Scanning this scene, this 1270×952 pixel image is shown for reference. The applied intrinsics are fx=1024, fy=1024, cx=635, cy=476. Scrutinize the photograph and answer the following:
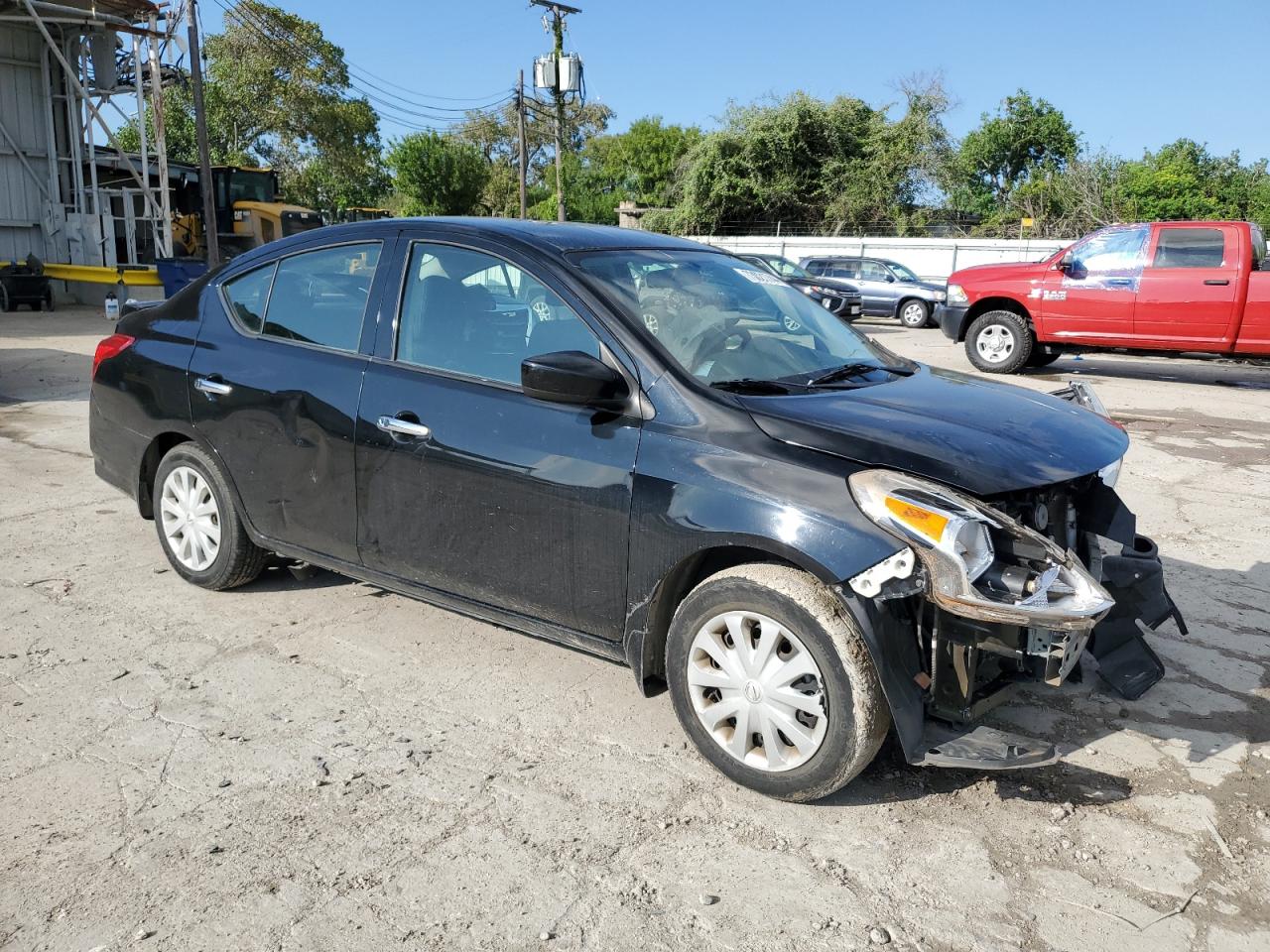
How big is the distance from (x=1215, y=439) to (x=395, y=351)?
796cm

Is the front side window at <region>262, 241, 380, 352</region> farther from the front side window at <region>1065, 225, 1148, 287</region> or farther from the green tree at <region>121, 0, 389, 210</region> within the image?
the green tree at <region>121, 0, 389, 210</region>

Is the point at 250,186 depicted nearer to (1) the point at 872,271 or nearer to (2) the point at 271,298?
(1) the point at 872,271

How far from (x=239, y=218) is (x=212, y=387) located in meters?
24.0

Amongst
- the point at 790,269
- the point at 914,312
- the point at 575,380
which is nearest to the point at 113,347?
the point at 575,380

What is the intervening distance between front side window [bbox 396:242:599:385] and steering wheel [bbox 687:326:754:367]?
350mm

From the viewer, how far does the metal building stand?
22.9 m

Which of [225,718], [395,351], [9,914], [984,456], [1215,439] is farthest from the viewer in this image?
[1215,439]

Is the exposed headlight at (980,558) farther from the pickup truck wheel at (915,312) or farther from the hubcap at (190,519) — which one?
the pickup truck wheel at (915,312)

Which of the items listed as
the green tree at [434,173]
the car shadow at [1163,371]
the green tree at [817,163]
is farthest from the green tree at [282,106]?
the car shadow at [1163,371]

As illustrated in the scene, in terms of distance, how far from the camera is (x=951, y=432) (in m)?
3.13

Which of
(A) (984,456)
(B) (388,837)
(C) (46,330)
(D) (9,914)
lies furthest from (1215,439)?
(C) (46,330)

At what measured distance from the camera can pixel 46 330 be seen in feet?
56.1

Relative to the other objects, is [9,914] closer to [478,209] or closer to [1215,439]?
[1215,439]

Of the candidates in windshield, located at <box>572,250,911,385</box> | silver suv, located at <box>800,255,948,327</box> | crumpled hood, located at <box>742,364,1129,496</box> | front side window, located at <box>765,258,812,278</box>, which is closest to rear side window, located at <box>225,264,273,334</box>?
windshield, located at <box>572,250,911,385</box>
